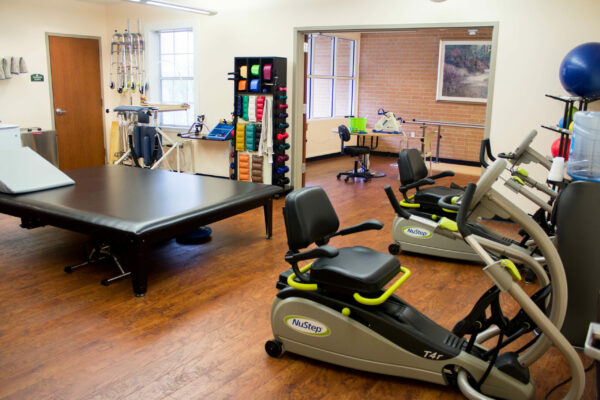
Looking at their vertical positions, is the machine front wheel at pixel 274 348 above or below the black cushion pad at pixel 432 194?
below

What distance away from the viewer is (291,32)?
20.6 ft

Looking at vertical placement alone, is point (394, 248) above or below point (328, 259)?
below

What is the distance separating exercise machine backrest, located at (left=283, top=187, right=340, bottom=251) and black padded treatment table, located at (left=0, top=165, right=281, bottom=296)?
46.6 inches

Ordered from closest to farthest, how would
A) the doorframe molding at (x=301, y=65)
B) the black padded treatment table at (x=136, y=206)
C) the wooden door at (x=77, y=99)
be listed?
the black padded treatment table at (x=136, y=206), the doorframe molding at (x=301, y=65), the wooden door at (x=77, y=99)

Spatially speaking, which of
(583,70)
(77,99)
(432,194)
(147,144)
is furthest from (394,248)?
(77,99)

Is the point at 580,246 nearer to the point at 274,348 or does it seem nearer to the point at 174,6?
the point at 274,348

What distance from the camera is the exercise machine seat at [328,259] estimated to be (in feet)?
7.99

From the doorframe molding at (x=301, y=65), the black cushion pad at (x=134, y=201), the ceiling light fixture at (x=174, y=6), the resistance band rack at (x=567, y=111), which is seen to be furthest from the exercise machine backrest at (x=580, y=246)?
the ceiling light fixture at (x=174, y=6)

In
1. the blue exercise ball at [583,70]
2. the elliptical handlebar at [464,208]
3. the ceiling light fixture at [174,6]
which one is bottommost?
the elliptical handlebar at [464,208]

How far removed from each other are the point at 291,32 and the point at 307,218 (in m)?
4.20

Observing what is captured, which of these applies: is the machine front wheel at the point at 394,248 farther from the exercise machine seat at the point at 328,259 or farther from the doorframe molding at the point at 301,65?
the doorframe molding at the point at 301,65

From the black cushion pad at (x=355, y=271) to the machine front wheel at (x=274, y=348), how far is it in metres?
0.40

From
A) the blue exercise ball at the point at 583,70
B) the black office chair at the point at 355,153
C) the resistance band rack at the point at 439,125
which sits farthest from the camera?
the resistance band rack at the point at 439,125

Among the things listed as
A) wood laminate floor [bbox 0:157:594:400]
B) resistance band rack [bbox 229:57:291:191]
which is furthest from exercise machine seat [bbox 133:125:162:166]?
wood laminate floor [bbox 0:157:594:400]
